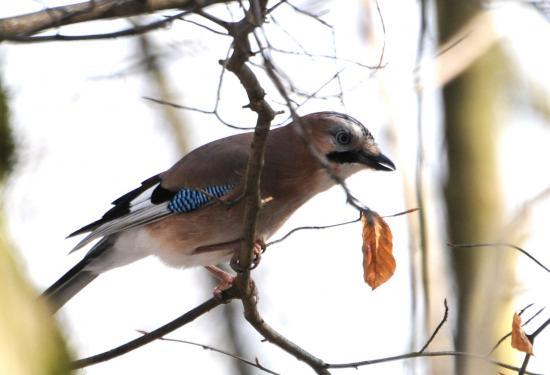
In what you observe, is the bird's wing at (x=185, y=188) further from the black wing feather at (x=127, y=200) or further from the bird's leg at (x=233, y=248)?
→ the bird's leg at (x=233, y=248)

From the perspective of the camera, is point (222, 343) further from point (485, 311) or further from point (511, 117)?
point (485, 311)

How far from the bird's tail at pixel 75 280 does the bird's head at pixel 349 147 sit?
1.59 meters

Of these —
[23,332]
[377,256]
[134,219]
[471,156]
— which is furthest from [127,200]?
[23,332]

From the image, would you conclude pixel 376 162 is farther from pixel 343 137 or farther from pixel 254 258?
pixel 254 258

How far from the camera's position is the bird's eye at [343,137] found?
17.7 feet

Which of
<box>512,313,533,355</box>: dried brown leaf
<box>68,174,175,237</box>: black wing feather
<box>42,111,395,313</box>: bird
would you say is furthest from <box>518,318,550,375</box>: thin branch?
<box>68,174,175,237</box>: black wing feather

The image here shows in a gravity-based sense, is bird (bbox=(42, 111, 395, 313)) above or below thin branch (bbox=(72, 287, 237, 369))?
above

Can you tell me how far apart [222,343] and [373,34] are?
11.0 ft

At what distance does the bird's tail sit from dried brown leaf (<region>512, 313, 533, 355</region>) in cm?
292

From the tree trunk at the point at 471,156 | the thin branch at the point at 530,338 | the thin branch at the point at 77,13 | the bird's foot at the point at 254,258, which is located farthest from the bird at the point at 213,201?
the thin branch at the point at 530,338

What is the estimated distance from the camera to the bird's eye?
5383 millimetres

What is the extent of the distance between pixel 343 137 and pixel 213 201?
901 millimetres

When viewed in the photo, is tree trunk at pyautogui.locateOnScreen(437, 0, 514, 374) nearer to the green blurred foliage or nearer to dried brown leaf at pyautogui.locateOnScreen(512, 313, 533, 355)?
dried brown leaf at pyautogui.locateOnScreen(512, 313, 533, 355)

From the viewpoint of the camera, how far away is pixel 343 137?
17.7ft
